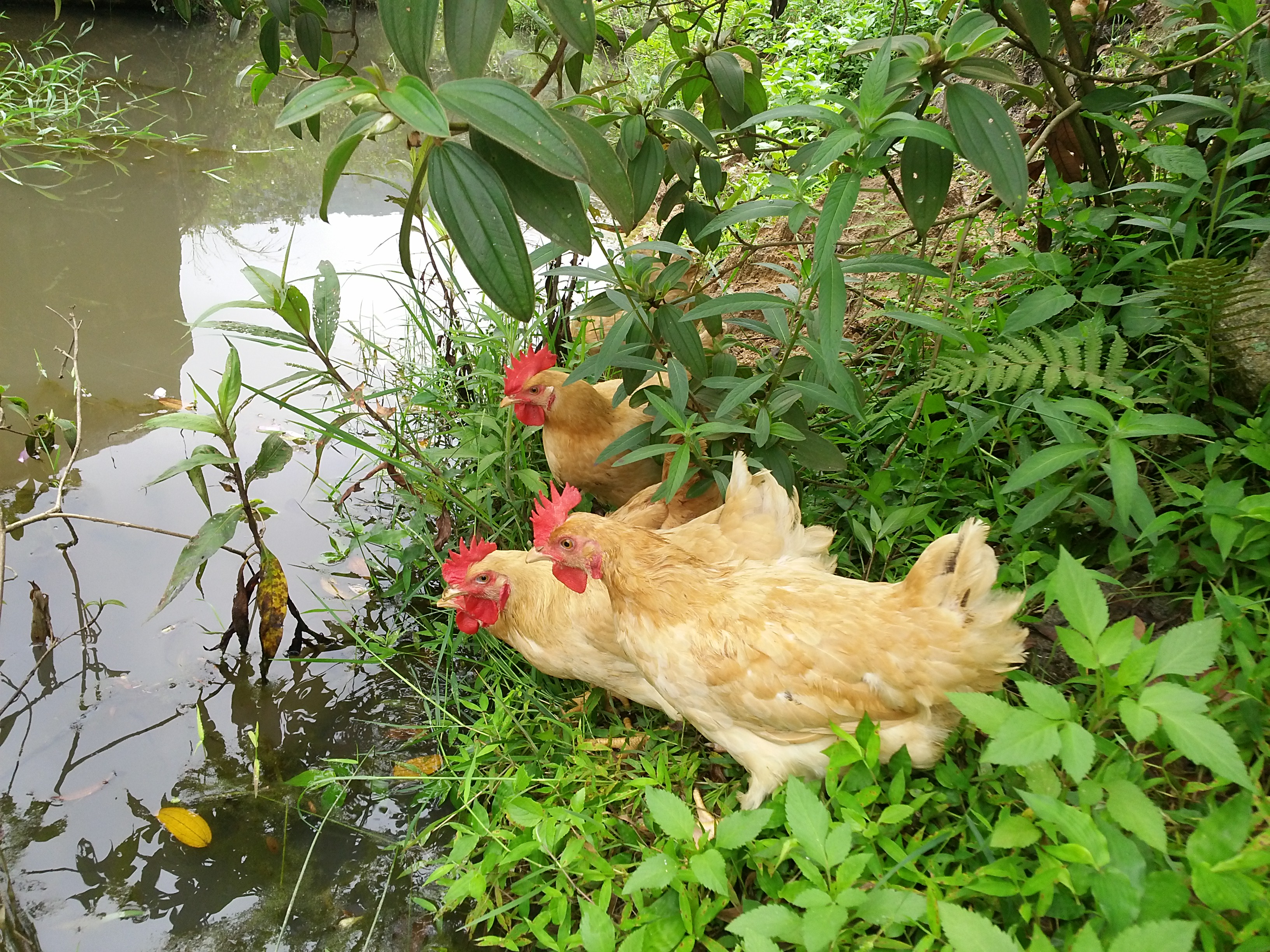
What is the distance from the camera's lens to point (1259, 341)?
6.39ft

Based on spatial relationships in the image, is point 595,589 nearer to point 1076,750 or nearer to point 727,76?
point 1076,750

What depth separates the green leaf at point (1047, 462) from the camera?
5.91 feet

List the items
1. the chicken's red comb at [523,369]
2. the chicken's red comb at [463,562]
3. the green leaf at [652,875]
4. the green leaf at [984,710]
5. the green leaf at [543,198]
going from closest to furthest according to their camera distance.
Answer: the green leaf at [543,198], the green leaf at [984,710], the green leaf at [652,875], the chicken's red comb at [463,562], the chicken's red comb at [523,369]

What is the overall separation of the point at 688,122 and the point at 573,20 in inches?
35.9

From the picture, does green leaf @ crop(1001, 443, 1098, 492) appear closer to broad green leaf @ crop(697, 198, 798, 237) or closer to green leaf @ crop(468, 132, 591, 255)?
broad green leaf @ crop(697, 198, 798, 237)

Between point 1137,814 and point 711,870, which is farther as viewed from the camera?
point 711,870

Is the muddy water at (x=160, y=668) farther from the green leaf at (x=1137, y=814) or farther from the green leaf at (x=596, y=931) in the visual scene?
the green leaf at (x=1137, y=814)

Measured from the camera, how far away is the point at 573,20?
1.25m

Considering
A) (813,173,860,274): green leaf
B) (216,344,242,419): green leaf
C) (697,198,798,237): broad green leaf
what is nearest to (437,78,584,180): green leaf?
(813,173,860,274): green leaf

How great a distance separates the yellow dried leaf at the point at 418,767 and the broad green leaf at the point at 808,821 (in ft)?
3.93

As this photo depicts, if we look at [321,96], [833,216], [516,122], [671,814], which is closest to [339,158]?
[321,96]

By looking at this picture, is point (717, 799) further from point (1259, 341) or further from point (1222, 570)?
point (1259, 341)

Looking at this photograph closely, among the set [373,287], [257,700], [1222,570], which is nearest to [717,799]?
[1222,570]

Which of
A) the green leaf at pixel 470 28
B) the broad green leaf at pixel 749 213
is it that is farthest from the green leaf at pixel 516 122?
the broad green leaf at pixel 749 213
